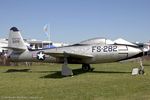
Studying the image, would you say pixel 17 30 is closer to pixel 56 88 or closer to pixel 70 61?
pixel 70 61

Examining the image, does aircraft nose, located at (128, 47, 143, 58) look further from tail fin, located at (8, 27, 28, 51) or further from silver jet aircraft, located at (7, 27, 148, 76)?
tail fin, located at (8, 27, 28, 51)

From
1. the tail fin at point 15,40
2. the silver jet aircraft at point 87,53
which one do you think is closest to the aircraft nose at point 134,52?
the silver jet aircraft at point 87,53

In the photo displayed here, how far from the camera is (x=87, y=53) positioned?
1980cm

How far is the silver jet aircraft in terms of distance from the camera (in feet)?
61.2

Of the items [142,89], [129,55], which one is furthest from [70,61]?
[142,89]

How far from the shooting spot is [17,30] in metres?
23.2

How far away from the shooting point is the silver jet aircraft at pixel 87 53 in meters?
18.6

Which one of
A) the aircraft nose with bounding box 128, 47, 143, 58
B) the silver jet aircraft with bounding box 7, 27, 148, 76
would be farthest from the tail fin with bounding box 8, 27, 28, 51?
the aircraft nose with bounding box 128, 47, 143, 58

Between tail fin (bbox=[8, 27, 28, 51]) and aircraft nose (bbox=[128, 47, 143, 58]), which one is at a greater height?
tail fin (bbox=[8, 27, 28, 51])

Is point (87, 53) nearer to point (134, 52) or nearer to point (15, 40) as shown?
point (134, 52)

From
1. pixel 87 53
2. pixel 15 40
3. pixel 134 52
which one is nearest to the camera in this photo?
pixel 134 52

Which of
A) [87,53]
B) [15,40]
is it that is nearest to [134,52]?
[87,53]

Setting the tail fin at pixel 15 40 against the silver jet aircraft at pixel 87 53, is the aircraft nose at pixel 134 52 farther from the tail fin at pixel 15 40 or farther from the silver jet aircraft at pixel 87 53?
the tail fin at pixel 15 40

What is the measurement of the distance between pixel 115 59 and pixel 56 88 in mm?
8140
